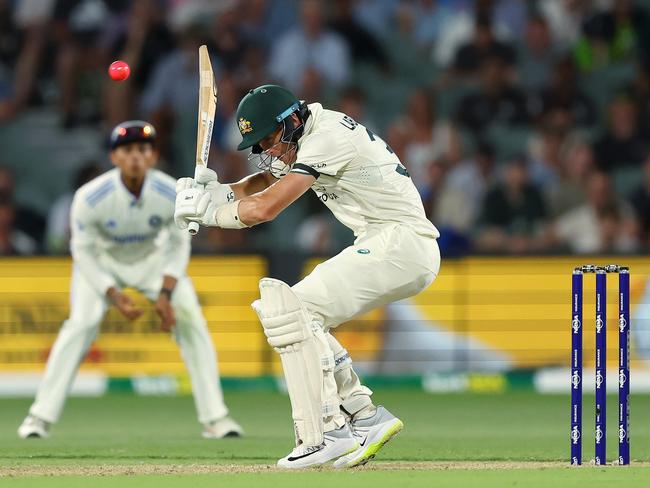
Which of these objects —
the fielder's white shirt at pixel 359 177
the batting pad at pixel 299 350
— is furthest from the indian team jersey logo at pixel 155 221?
the batting pad at pixel 299 350

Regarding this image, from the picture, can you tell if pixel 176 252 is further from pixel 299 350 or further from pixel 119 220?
pixel 299 350

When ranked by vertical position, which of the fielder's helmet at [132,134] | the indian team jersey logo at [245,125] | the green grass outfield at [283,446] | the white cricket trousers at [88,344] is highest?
the fielder's helmet at [132,134]

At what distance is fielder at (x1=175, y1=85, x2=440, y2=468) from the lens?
618 cm

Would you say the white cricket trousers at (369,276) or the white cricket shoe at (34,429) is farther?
the white cricket shoe at (34,429)

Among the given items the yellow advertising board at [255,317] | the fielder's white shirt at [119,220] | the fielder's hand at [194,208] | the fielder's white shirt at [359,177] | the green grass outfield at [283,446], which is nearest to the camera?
the green grass outfield at [283,446]

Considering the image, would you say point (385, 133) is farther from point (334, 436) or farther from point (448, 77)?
point (334, 436)

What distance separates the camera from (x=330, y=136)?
6.30 meters

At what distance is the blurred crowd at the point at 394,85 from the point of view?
12.4m

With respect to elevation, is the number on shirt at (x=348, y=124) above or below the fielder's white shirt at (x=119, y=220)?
above

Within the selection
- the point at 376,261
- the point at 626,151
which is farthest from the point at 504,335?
the point at 376,261

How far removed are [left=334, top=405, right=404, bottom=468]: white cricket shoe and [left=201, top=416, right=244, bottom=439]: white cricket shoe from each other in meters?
1.80

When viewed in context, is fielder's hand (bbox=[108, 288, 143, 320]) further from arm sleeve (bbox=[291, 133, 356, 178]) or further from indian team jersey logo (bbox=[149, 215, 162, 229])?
arm sleeve (bbox=[291, 133, 356, 178])

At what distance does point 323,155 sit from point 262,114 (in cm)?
32

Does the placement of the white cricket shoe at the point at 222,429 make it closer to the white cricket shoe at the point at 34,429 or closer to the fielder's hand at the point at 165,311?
the fielder's hand at the point at 165,311
